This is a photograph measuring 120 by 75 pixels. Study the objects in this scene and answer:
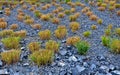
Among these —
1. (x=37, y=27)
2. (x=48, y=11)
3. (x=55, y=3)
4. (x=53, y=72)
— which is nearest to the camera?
(x=53, y=72)

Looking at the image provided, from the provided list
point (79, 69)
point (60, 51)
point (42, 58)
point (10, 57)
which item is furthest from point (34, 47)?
point (79, 69)

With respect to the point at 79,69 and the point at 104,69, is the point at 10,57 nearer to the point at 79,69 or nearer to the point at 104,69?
the point at 79,69

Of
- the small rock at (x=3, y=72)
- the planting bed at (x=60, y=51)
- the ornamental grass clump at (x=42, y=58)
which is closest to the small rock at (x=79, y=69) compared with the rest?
the planting bed at (x=60, y=51)

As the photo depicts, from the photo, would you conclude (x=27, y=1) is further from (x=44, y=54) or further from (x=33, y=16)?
(x=44, y=54)

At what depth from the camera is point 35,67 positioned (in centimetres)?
829

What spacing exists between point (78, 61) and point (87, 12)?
10007mm

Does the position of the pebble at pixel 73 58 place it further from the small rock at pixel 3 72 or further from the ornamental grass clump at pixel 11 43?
the ornamental grass clump at pixel 11 43

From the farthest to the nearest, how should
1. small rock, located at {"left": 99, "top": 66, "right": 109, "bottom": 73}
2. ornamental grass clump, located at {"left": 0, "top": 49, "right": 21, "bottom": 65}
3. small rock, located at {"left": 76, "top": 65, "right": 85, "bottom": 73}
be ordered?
1. ornamental grass clump, located at {"left": 0, "top": 49, "right": 21, "bottom": 65}
2. small rock, located at {"left": 99, "top": 66, "right": 109, "bottom": 73}
3. small rock, located at {"left": 76, "top": 65, "right": 85, "bottom": 73}

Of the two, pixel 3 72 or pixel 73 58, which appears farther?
pixel 73 58

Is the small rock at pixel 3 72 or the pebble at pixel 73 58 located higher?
the pebble at pixel 73 58

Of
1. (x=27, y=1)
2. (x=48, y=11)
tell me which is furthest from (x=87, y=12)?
(x=27, y=1)

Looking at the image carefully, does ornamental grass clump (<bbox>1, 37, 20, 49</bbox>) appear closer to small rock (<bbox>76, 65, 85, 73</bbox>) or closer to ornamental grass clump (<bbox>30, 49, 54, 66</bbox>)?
ornamental grass clump (<bbox>30, 49, 54, 66</bbox>)

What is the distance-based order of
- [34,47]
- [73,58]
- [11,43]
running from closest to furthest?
[73,58], [34,47], [11,43]

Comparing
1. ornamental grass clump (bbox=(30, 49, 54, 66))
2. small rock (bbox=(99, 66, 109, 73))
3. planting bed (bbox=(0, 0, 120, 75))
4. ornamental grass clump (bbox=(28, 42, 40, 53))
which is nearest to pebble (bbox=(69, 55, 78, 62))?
planting bed (bbox=(0, 0, 120, 75))
